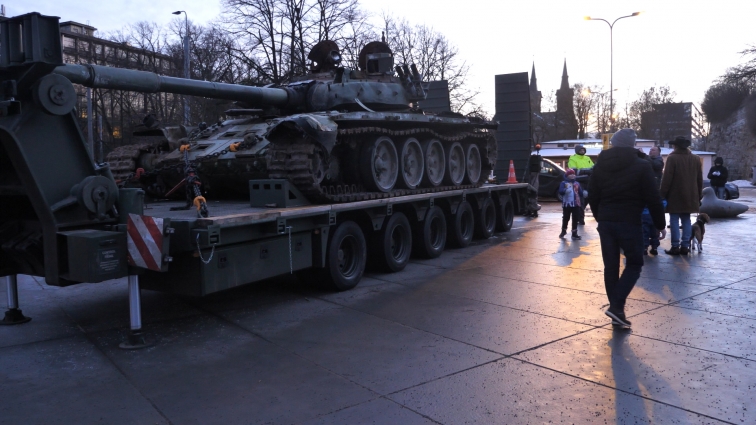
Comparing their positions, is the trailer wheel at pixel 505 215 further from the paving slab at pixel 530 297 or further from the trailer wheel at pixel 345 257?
the trailer wheel at pixel 345 257

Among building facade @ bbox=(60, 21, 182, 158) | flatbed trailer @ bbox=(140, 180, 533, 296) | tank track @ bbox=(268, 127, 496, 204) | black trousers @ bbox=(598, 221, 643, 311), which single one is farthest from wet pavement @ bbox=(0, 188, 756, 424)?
building facade @ bbox=(60, 21, 182, 158)

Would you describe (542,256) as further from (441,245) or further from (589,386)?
(589,386)

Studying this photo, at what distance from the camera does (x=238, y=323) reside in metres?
6.78

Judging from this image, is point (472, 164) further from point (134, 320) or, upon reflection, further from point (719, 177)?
point (719, 177)

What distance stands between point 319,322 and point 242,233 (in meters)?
1.21

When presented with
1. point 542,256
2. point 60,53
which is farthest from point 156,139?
point 542,256

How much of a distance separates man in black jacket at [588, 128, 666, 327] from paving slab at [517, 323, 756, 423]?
0.51 metres

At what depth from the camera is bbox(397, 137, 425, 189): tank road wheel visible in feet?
33.2

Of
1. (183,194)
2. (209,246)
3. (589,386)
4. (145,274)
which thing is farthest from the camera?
(183,194)

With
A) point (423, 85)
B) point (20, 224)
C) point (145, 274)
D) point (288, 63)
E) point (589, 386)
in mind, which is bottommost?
point (589, 386)

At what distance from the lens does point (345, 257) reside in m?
8.61

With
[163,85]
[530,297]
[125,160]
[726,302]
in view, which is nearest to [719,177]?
[726,302]

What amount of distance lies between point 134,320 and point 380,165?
460 cm

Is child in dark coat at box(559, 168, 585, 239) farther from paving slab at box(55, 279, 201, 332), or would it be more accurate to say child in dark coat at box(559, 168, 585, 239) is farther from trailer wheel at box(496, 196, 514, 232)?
paving slab at box(55, 279, 201, 332)
